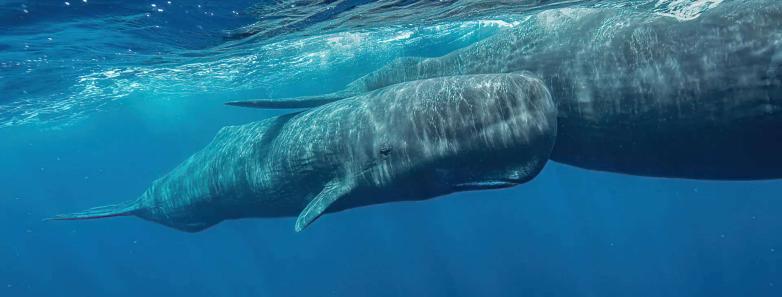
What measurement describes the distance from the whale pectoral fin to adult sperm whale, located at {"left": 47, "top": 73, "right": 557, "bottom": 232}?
0.02 m

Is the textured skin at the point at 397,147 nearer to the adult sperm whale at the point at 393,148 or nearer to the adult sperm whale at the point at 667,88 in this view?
the adult sperm whale at the point at 393,148

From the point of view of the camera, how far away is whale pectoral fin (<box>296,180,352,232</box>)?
21.0ft

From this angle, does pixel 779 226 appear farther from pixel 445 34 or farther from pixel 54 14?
pixel 54 14

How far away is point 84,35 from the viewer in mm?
14789

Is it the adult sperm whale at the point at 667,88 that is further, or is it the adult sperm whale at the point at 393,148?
the adult sperm whale at the point at 393,148

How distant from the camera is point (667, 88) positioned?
4918 mm

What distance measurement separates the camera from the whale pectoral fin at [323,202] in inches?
252

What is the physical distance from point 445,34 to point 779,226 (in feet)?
92.0

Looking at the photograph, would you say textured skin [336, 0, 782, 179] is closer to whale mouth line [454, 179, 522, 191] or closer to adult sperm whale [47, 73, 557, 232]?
adult sperm whale [47, 73, 557, 232]

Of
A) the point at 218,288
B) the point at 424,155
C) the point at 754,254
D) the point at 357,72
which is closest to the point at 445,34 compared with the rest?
the point at 357,72

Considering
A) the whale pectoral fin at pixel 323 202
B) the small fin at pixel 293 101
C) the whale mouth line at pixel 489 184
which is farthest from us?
the small fin at pixel 293 101

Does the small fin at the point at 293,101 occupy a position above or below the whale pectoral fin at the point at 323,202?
above

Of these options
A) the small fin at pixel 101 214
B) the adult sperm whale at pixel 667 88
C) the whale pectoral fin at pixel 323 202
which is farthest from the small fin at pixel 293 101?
the small fin at pixel 101 214

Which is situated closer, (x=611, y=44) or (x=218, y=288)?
(x=611, y=44)
